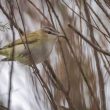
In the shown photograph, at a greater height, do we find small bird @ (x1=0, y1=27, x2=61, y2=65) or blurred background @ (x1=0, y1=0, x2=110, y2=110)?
small bird @ (x1=0, y1=27, x2=61, y2=65)

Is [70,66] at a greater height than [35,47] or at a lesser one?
lesser

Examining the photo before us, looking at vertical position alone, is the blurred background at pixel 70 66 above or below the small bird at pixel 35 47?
below

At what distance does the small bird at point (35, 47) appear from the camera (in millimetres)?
2379

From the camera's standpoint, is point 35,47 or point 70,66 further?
point 35,47

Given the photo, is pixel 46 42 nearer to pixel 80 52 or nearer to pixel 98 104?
pixel 80 52

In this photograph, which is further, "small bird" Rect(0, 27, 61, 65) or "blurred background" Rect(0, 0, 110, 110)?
"small bird" Rect(0, 27, 61, 65)

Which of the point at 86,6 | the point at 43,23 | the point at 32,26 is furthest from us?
the point at 32,26

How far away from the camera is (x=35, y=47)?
2.59 metres

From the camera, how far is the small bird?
2379mm

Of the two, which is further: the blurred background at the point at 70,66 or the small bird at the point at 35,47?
the small bird at the point at 35,47

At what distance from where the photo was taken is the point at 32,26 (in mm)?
2562

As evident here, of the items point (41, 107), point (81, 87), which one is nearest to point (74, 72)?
point (81, 87)

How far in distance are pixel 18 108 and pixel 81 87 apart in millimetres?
1182

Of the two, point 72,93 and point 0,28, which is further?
point 0,28
